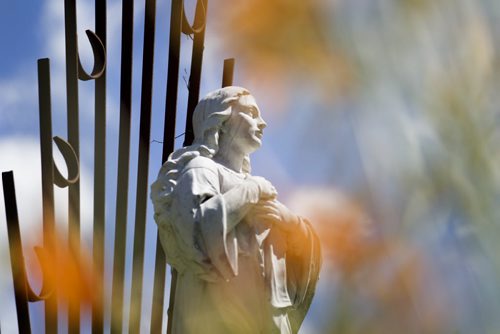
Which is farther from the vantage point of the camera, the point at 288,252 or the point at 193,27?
the point at 193,27

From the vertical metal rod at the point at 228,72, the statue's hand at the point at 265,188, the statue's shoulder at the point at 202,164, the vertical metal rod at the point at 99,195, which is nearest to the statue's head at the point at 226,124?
the statue's shoulder at the point at 202,164

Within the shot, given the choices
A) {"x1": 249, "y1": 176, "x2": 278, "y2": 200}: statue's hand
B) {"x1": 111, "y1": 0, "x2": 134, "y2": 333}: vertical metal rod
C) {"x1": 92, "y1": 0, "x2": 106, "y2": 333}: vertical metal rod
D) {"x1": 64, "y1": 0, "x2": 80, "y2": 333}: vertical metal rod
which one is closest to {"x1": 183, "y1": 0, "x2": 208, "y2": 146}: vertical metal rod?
{"x1": 111, "y1": 0, "x2": 134, "y2": 333}: vertical metal rod

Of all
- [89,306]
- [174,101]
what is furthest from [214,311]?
[174,101]

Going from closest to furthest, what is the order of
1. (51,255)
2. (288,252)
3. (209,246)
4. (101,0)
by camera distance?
(209,246), (288,252), (51,255), (101,0)

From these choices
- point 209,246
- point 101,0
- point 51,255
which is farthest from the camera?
point 101,0

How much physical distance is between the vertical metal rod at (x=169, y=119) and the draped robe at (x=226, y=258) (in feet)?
4.92

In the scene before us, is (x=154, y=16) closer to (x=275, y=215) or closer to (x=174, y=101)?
(x=174, y=101)

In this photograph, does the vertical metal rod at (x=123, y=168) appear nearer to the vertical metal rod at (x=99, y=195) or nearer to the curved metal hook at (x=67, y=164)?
the vertical metal rod at (x=99, y=195)

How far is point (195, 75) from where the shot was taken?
38.0 ft

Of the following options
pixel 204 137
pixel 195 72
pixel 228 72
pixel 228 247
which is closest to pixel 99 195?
pixel 204 137

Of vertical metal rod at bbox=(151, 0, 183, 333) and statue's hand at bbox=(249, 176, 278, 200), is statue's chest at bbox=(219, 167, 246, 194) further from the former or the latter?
vertical metal rod at bbox=(151, 0, 183, 333)

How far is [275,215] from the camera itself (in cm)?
934

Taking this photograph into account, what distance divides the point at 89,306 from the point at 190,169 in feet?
6.39

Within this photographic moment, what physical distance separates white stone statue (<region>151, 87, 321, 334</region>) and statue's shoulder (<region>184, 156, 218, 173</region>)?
0.04 ft
